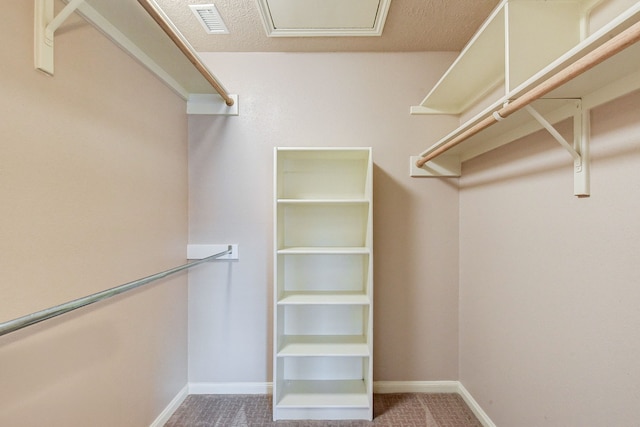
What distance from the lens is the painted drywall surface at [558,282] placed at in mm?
871

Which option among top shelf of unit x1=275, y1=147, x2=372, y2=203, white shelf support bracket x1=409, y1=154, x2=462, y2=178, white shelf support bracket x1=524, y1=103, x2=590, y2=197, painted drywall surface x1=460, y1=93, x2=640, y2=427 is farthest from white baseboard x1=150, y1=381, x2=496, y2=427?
white shelf support bracket x1=524, y1=103, x2=590, y2=197

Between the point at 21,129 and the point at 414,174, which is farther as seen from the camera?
the point at 414,174

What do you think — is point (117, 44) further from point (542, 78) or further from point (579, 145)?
point (579, 145)

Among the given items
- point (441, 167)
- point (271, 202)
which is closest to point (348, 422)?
point (271, 202)

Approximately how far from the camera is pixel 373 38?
1814 mm

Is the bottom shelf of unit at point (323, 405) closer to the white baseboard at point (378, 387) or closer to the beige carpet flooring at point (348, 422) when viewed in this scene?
the beige carpet flooring at point (348, 422)

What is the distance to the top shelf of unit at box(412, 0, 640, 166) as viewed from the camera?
738 millimetres

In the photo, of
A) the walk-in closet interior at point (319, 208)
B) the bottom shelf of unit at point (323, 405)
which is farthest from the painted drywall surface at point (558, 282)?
the bottom shelf of unit at point (323, 405)

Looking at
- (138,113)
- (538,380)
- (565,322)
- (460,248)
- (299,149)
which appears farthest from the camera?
(460,248)

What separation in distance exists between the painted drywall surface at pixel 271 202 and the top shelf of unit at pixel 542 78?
0.39 meters

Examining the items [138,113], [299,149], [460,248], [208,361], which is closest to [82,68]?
[138,113]

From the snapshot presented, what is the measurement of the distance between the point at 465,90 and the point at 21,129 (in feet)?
6.75

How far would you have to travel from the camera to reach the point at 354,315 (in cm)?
195

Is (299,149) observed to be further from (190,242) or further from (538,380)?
(538,380)
